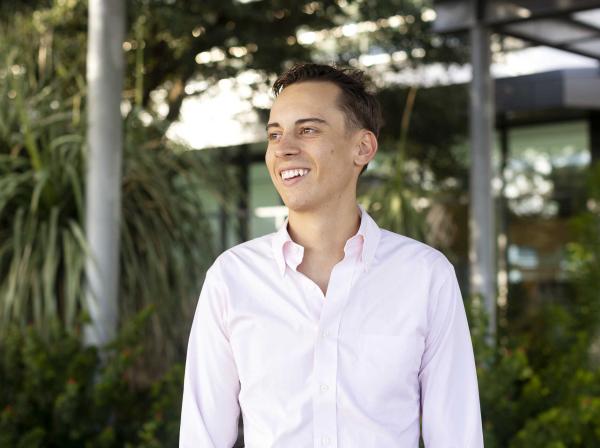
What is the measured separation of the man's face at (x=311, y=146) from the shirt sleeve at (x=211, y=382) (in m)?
0.23

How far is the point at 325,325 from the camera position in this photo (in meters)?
1.61

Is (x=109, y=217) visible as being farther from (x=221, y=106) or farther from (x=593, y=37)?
(x=593, y=37)

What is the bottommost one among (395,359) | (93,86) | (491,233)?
(395,359)

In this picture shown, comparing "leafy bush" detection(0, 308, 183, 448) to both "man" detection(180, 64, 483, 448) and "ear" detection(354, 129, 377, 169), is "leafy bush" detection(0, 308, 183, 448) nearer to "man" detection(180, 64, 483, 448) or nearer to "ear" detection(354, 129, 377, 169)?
"man" detection(180, 64, 483, 448)

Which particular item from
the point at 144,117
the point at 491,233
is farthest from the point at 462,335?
the point at 491,233

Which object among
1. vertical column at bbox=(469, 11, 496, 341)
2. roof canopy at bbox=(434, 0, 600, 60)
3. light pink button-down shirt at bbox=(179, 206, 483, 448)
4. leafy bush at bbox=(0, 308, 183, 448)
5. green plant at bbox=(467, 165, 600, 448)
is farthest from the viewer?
vertical column at bbox=(469, 11, 496, 341)

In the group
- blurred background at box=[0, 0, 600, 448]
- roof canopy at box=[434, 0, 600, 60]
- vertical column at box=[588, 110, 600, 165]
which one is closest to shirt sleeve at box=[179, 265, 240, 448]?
blurred background at box=[0, 0, 600, 448]

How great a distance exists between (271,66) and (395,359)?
5.29 metres

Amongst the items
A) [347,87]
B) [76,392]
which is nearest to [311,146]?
[347,87]

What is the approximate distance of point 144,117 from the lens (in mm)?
4965

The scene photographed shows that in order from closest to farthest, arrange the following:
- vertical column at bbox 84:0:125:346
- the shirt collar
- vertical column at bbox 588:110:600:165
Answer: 1. the shirt collar
2. vertical column at bbox 84:0:125:346
3. vertical column at bbox 588:110:600:165

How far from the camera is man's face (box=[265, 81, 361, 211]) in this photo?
5.52ft

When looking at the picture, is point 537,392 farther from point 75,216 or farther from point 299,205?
point 299,205

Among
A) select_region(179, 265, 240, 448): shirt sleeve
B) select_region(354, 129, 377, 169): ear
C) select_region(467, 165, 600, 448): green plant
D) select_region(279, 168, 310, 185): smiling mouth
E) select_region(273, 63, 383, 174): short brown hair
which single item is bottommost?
select_region(467, 165, 600, 448): green plant
